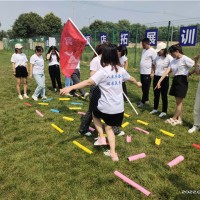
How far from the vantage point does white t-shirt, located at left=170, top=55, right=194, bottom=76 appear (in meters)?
6.14

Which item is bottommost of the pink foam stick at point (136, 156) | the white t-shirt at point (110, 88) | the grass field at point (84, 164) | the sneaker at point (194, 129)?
the grass field at point (84, 164)

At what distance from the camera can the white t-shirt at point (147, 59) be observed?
791 cm

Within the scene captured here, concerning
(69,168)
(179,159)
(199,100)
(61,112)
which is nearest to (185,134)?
(199,100)

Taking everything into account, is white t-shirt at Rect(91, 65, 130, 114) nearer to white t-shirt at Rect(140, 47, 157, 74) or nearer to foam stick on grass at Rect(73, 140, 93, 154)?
foam stick on grass at Rect(73, 140, 93, 154)

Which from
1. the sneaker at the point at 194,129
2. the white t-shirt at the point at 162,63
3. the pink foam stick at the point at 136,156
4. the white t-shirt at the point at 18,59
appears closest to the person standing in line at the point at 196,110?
the sneaker at the point at 194,129

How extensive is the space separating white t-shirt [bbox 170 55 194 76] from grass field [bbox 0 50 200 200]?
157 cm

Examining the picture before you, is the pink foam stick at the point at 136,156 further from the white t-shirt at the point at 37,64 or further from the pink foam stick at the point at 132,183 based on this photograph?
the white t-shirt at the point at 37,64

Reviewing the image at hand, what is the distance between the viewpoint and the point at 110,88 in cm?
427

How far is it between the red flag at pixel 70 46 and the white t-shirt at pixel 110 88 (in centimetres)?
266

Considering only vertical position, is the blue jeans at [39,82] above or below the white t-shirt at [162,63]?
below

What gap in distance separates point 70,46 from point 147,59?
2.84 metres

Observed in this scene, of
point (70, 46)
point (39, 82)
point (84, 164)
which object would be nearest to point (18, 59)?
point (39, 82)

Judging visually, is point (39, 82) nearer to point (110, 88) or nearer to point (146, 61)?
point (146, 61)

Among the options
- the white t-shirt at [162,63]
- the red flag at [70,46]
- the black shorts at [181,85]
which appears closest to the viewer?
the black shorts at [181,85]
